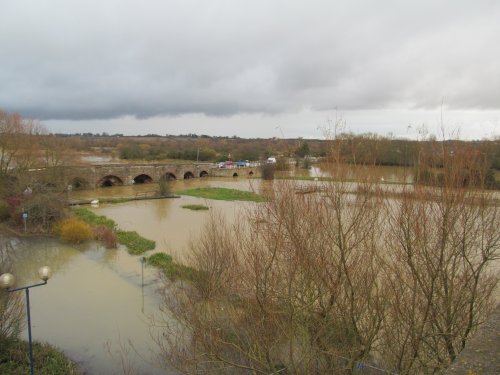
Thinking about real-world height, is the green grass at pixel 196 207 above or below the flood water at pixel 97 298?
above

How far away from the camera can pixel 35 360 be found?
8.43 m

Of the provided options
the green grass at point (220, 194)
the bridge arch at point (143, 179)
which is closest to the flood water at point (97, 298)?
the green grass at point (220, 194)

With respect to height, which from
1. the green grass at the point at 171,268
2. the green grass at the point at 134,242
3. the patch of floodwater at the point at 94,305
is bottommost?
the patch of floodwater at the point at 94,305

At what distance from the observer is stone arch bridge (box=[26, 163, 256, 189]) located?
101 ft

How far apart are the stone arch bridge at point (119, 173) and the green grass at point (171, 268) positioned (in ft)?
52.6

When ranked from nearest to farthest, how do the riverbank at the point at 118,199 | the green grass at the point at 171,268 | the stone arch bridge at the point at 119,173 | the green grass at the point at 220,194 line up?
the green grass at the point at 171,268 < the stone arch bridge at the point at 119,173 < the riverbank at the point at 118,199 < the green grass at the point at 220,194

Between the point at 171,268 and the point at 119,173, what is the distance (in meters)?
33.1

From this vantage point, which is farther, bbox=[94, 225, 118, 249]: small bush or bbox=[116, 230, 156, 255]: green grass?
bbox=[94, 225, 118, 249]: small bush

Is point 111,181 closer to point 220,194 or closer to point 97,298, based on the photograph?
point 220,194

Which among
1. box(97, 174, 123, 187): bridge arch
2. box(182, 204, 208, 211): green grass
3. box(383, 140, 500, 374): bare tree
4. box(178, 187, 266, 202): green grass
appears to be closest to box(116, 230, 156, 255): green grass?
box(182, 204, 208, 211): green grass

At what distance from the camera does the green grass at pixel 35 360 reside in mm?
8016

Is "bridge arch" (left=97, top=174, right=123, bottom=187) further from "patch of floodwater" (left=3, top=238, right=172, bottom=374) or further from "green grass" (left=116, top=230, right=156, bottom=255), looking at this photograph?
"patch of floodwater" (left=3, top=238, right=172, bottom=374)

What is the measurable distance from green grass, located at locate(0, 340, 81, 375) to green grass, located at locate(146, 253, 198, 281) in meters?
3.93

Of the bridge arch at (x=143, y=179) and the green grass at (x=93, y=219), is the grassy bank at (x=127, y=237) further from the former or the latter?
the bridge arch at (x=143, y=179)
